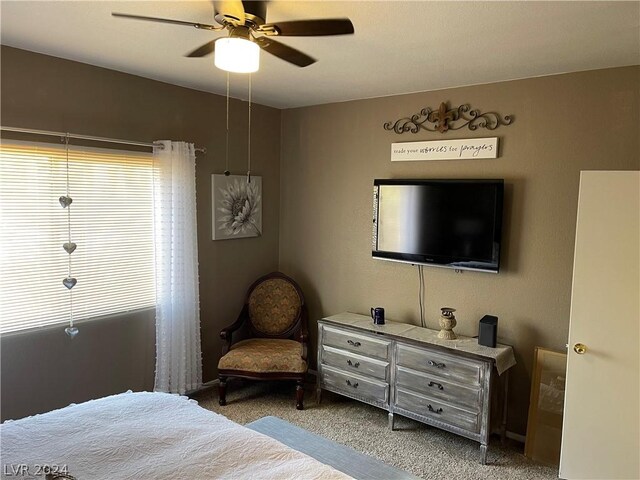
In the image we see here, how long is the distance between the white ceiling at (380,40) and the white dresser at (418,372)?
189 cm

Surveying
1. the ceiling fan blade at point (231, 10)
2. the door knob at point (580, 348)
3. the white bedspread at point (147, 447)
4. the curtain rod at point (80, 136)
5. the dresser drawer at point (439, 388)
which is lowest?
the dresser drawer at point (439, 388)

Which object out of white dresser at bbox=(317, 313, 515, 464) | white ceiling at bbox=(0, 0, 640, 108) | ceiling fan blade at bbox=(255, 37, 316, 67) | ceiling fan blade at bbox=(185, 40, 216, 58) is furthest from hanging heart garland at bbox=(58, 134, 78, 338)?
white dresser at bbox=(317, 313, 515, 464)

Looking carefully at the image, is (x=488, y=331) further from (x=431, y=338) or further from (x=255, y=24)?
(x=255, y=24)

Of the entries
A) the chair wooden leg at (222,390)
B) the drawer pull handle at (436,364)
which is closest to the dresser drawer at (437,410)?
the drawer pull handle at (436,364)

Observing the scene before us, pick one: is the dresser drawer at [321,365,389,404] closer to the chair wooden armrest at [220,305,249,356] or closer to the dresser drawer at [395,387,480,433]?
the dresser drawer at [395,387,480,433]

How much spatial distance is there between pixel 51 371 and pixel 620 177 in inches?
147

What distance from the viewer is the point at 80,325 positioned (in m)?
3.34

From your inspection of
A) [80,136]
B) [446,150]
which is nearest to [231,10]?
[80,136]

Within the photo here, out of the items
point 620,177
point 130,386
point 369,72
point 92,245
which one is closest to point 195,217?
point 92,245

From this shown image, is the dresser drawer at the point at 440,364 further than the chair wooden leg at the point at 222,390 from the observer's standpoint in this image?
No

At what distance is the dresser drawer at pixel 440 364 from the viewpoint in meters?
3.19

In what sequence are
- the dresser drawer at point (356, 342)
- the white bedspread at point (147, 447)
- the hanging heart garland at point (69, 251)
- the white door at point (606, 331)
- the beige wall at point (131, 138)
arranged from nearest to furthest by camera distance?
the white bedspread at point (147, 447)
the white door at point (606, 331)
the beige wall at point (131, 138)
the hanging heart garland at point (69, 251)
the dresser drawer at point (356, 342)

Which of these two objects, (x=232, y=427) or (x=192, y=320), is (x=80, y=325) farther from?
(x=232, y=427)

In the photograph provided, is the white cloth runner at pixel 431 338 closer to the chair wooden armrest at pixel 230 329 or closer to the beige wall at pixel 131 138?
the chair wooden armrest at pixel 230 329
